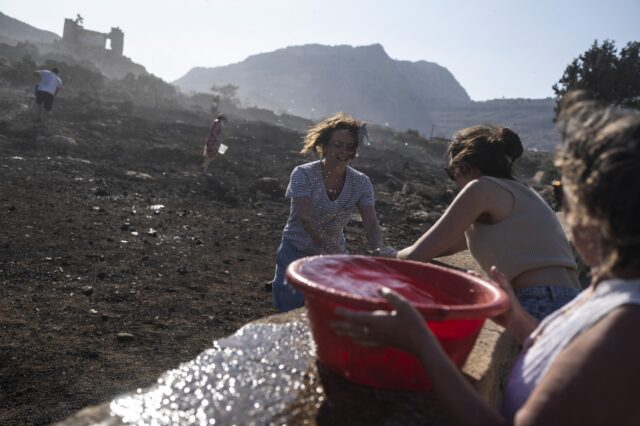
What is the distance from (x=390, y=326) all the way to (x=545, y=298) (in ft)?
4.92

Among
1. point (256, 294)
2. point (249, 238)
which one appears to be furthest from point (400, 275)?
point (249, 238)

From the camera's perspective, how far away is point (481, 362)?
6.86ft

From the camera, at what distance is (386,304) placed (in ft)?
4.73

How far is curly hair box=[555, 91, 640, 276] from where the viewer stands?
114 cm

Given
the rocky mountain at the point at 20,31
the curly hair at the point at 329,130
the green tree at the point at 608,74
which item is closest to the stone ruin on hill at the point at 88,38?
the green tree at the point at 608,74

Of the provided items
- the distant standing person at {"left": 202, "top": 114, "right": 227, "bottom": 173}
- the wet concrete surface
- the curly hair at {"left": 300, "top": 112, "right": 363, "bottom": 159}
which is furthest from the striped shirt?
the distant standing person at {"left": 202, "top": 114, "right": 227, "bottom": 173}

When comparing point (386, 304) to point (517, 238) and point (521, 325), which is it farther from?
point (517, 238)

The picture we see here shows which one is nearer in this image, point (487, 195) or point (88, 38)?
point (487, 195)

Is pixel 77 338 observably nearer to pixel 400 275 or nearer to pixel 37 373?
pixel 37 373

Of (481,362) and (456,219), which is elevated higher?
(456,219)

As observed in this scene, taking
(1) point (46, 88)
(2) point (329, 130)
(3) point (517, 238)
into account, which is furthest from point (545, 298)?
(1) point (46, 88)

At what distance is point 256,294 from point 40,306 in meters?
2.17

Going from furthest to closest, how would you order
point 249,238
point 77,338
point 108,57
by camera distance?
point 108,57, point 249,238, point 77,338

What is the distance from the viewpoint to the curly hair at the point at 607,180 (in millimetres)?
1145
